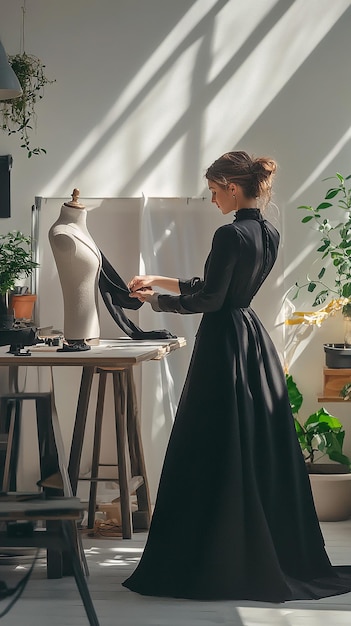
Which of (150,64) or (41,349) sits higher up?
(150,64)

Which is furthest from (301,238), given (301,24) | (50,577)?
(50,577)

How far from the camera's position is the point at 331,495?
4859mm

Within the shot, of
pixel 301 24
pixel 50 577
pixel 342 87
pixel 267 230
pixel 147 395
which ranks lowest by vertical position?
pixel 50 577

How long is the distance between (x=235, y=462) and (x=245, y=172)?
113 cm

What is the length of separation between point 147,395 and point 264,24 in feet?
6.96

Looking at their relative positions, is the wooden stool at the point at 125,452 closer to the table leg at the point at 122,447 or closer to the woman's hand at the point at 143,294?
the table leg at the point at 122,447

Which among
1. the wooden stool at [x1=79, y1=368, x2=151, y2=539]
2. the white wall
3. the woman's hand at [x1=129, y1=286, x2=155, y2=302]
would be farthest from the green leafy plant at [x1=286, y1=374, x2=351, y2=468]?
the woman's hand at [x1=129, y1=286, x2=155, y2=302]

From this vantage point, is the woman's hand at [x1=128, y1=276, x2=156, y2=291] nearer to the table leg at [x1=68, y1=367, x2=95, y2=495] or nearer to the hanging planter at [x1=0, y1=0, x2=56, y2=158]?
the table leg at [x1=68, y1=367, x2=95, y2=495]

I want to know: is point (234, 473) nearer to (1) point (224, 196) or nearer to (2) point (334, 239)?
(1) point (224, 196)

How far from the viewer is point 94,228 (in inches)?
207

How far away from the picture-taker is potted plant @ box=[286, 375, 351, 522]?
15.9 feet

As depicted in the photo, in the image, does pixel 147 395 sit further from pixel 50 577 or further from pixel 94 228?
pixel 50 577

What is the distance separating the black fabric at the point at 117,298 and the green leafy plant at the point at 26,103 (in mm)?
1379

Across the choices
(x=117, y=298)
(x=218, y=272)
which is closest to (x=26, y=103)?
(x=117, y=298)
